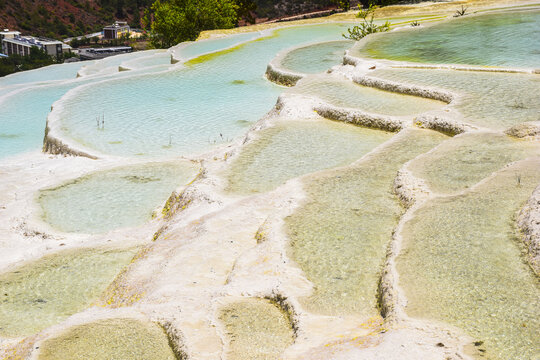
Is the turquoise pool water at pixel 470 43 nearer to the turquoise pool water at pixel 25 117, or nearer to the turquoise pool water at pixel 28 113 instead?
the turquoise pool water at pixel 28 113

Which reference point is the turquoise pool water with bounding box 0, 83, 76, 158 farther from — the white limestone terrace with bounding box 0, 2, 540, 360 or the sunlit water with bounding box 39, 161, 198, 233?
the sunlit water with bounding box 39, 161, 198, 233

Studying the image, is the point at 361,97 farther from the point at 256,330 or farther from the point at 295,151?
the point at 256,330

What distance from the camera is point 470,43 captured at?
13320 millimetres

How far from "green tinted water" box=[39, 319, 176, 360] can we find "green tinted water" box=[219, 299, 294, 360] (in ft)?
1.35

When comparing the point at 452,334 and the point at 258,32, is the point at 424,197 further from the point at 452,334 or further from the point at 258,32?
the point at 258,32

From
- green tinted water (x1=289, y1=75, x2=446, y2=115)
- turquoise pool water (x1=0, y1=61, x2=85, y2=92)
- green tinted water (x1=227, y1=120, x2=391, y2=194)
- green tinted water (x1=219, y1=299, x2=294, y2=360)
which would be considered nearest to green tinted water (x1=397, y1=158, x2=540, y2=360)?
green tinted water (x1=219, y1=299, x2=294, y2=360)

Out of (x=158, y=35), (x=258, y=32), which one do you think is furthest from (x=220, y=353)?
(x=158, y=35)

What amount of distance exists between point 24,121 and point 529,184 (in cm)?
1122

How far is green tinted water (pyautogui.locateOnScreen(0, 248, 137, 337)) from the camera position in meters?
5.14

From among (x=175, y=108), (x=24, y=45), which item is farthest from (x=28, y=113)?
(x=24, y=45)

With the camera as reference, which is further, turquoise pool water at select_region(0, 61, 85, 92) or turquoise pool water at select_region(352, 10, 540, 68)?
turquoise pool water at select_region(0, 61, 85, 92)

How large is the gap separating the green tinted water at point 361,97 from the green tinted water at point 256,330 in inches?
205

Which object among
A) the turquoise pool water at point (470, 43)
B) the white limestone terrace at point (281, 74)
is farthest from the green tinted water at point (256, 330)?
the white limestone terrace at point (281, 74)

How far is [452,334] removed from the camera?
3.30 metres
